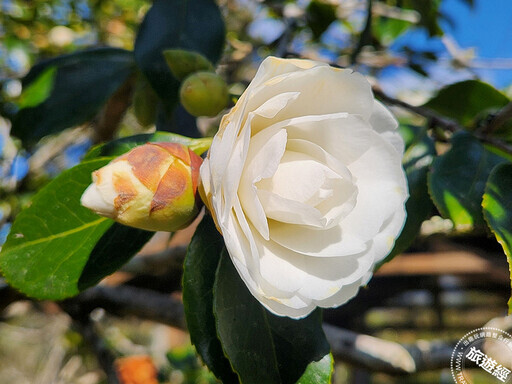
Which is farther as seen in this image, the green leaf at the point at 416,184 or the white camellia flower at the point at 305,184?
the green leaf at the point at 416,184

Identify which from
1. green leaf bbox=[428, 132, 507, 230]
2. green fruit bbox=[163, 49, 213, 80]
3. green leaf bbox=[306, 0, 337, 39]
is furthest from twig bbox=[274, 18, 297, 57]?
green leaf bbox=[428, 132, 507, 230]

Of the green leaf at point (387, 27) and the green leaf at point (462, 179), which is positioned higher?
the green leaf at point (462, 179)

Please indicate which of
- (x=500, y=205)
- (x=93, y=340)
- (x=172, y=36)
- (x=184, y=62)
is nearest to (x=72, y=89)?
(x=172, y=36)

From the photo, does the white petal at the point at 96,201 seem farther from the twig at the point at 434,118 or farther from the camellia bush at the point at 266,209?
the twig at the point at 434,118

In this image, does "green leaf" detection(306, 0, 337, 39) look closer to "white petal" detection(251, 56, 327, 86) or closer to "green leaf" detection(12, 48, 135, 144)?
"green leaf" detection(12, 48, 135, 144)

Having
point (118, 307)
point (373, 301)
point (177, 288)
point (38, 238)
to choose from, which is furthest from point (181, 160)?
point (373, 301)

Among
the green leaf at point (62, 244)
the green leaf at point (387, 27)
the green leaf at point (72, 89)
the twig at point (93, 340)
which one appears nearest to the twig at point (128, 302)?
the twig at point (93, 340)

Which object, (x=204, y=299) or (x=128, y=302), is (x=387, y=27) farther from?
(x=204, y=299)
